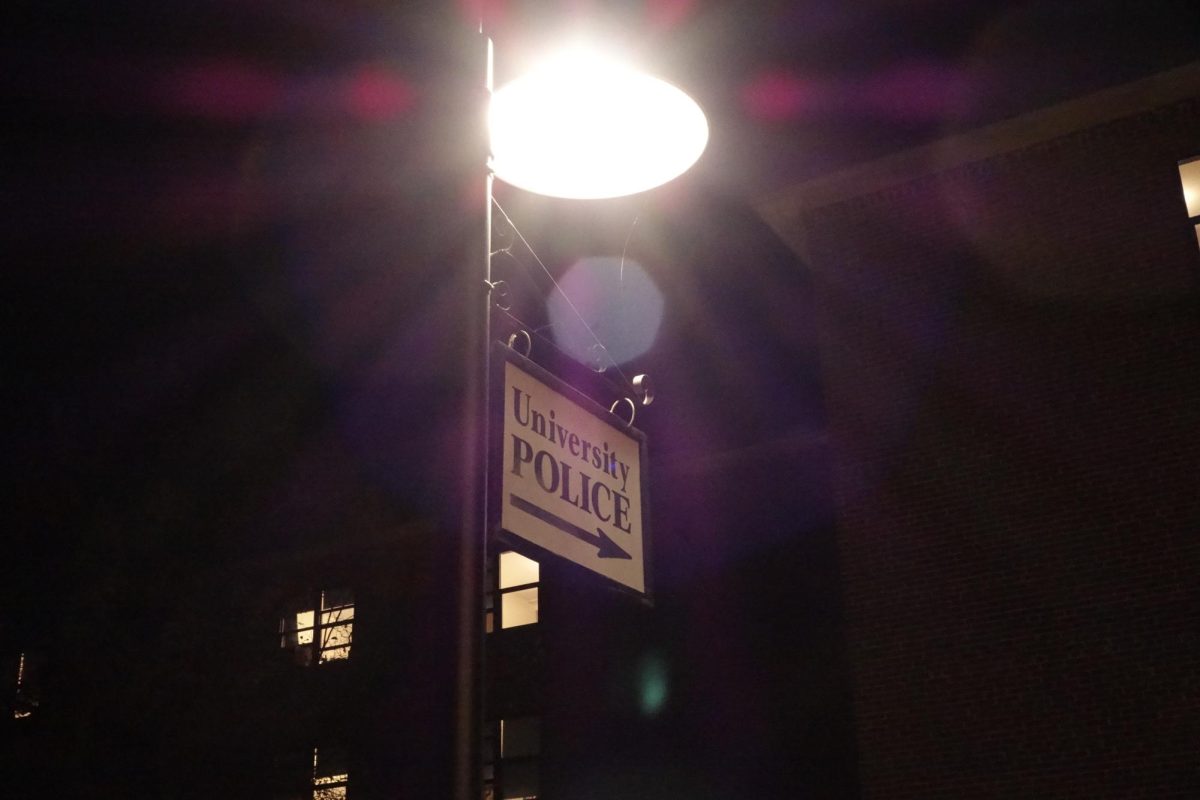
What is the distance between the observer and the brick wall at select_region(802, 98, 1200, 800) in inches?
415

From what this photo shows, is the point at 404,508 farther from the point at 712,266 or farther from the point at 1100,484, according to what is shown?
the point at 1100,484

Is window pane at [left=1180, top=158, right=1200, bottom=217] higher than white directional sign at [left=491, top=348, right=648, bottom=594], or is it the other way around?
window pane at [left=1180, top=158, right=1200, bottom=217]

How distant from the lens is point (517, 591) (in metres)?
18.9

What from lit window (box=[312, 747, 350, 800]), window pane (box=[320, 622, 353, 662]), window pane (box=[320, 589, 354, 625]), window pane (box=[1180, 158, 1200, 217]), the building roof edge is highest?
the building roof edge

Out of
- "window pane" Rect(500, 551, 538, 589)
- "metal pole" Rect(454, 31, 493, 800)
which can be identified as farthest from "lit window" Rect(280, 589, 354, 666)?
"metal pole" Rect(454, 31, 493, 800)

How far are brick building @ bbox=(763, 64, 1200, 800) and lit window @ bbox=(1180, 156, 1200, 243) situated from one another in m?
0.11

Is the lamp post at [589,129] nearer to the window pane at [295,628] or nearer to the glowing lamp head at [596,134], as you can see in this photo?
the glowing lamp head at [596,134]

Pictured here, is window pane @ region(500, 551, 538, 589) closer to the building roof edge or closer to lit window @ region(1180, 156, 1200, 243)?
the building roof edge

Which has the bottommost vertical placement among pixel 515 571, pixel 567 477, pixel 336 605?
pixel 567 477

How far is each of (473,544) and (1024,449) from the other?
9.89 meters

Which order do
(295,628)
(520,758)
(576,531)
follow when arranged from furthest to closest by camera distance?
(295,628)
(520,758)
(576,531)

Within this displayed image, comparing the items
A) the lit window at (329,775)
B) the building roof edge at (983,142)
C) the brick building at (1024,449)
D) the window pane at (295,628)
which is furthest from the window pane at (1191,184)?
the window pane at (295,628)

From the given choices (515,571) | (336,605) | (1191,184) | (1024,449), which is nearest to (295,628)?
(336,605)

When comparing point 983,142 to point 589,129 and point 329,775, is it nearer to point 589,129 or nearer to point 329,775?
point 589,129
